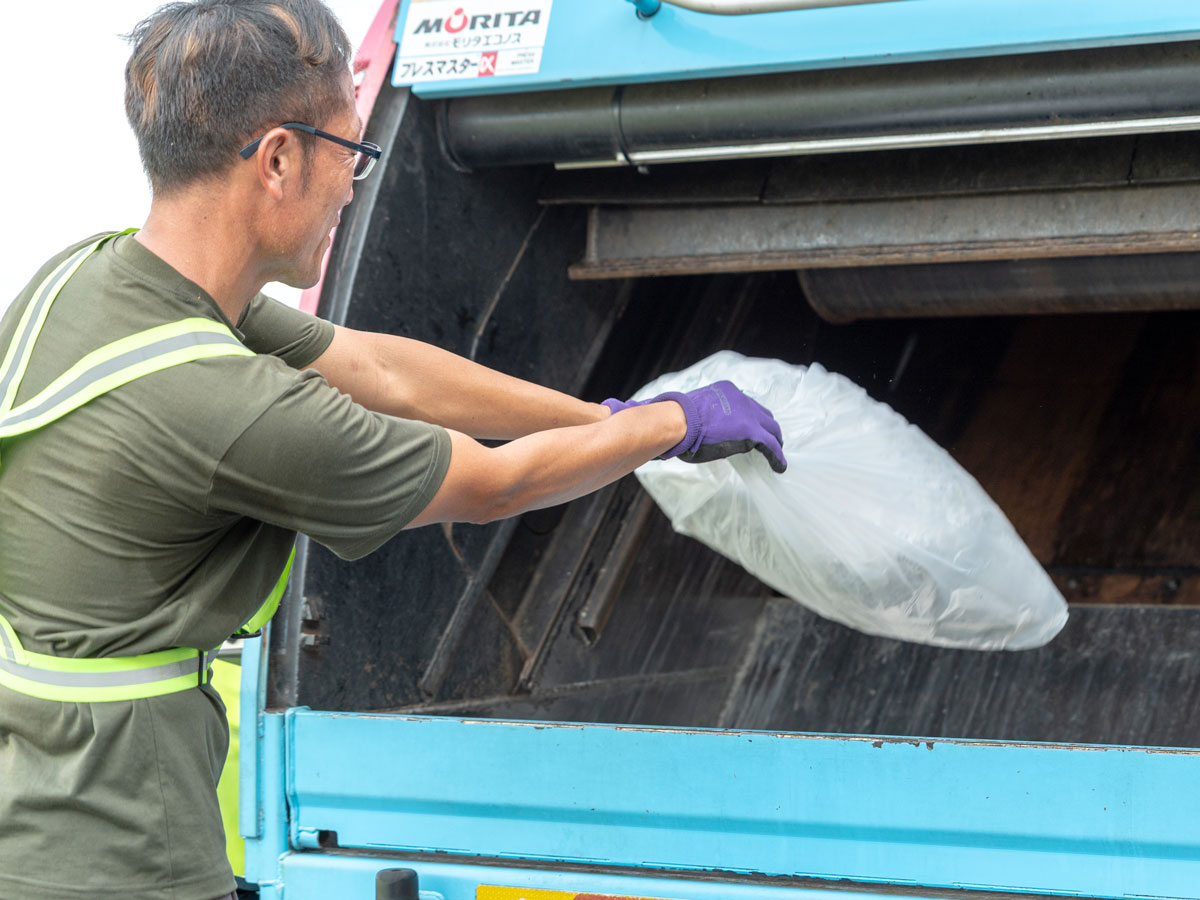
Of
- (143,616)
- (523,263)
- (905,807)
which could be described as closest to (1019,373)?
(523,263)

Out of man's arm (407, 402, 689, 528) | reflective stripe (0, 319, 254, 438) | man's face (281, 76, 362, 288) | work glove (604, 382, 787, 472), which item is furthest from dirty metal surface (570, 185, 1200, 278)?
reflective stripe (0, 319, 254, 438)

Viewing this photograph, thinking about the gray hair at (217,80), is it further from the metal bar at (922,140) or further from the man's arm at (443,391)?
the metal bar at (922,140)

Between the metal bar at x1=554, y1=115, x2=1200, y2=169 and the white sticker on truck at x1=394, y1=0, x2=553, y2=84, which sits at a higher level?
the white sticker on truck at x1=394, y1=0, x2=553, y2=84

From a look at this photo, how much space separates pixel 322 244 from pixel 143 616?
0.40 meters

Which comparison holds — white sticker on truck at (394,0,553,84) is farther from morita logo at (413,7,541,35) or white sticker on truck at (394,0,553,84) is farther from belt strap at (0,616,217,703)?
belt strap at (0,616,217,703)

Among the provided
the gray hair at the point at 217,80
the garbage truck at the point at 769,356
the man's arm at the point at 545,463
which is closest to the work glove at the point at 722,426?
the man's arm at the point at 545,463

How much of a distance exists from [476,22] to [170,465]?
100 cm

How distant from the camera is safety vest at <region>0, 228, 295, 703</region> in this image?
107cm

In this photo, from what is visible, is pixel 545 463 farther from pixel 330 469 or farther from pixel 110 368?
pixel 110 368

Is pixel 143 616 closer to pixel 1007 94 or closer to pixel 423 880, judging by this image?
pixel 423 880

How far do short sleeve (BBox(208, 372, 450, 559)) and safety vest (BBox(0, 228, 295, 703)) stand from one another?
0.28ft

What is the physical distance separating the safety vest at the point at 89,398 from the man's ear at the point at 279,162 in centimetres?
14

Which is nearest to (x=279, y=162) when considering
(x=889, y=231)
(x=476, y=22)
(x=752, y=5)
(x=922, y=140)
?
(x=752, y=5)

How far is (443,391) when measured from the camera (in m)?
1.68
